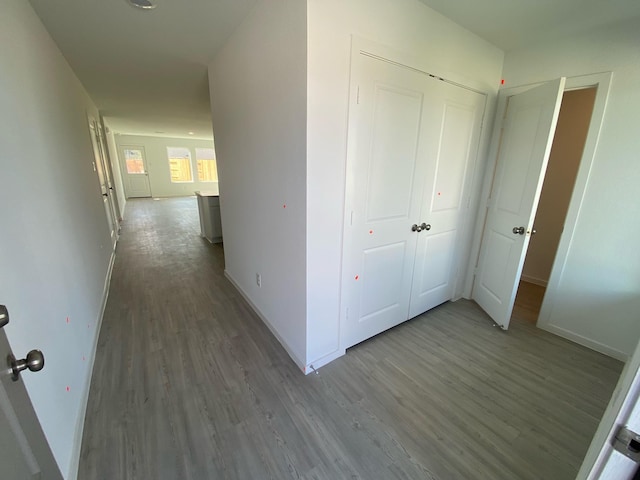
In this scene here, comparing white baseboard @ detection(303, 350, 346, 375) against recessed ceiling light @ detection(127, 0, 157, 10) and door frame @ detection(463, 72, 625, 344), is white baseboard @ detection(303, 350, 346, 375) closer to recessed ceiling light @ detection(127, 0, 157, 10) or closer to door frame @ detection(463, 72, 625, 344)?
door frame @ detection(463, 72, 625, 344)

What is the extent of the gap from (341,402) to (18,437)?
1439mm

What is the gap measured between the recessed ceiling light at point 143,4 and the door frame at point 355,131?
135 centimetres

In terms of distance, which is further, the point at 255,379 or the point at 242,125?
the point at 242,125

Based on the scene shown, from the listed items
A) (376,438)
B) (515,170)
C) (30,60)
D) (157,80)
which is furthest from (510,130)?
(157,80)

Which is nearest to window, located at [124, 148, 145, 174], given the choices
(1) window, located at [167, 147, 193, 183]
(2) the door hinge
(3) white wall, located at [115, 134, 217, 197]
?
(3) white wall, located at [115, 134, 217, 197]

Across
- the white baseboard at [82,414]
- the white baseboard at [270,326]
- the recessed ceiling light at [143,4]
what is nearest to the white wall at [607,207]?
the white baseboard at [270,326]

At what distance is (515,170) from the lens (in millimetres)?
2312

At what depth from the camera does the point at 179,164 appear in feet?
35.2

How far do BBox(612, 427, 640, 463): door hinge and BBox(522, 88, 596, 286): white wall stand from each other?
3.12 metres

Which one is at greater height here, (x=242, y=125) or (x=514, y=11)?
(x=514, y=11)

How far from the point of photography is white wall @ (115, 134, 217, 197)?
9773 mm

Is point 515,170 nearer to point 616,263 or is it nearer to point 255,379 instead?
point 616,263

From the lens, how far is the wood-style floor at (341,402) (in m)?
1.32

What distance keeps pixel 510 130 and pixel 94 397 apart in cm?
376
